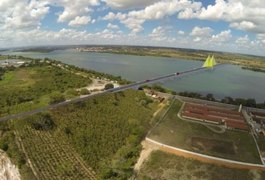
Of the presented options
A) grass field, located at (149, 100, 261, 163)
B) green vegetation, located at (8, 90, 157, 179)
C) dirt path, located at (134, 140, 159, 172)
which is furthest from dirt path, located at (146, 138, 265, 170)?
green vegetation, located at (8, 90, 157, 179)

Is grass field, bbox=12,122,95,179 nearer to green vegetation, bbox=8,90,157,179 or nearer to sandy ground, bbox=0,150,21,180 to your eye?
green vegetation, bbox=8,90,157,179

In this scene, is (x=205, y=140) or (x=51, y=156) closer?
(x=51, y=156)

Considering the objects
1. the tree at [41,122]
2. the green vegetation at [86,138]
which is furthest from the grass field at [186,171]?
the tree at [41,122]

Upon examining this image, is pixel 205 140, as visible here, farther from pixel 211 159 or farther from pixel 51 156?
pixel 51 156

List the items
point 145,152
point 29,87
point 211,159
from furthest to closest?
point 29,87 → point 145,152 → point 211,159

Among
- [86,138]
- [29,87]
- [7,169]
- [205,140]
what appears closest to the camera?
[7,169]

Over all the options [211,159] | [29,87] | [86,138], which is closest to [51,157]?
[86,138]

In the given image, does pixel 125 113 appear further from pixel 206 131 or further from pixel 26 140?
pixel 26 140

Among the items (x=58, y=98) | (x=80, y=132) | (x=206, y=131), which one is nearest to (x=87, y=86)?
(x=58, y=98)
